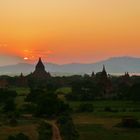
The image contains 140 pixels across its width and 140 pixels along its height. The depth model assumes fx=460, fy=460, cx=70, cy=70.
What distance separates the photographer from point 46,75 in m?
160

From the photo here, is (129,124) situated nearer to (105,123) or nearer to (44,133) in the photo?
(105,123)

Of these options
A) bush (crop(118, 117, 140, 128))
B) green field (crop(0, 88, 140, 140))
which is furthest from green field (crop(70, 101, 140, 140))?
bush (crop(118, 117, 140, 128))

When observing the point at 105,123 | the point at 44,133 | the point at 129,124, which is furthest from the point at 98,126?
the point at 44,133

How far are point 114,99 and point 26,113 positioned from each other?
2602 centimetres

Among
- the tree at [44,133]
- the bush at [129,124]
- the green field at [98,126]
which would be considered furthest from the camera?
the bush at [129,124]

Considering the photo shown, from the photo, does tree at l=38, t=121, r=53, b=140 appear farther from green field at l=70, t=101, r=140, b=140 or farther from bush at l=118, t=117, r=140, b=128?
bush at l=118, t=117, r=140, b=128

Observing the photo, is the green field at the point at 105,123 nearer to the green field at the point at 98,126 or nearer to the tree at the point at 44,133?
the green field at the point at 98,126

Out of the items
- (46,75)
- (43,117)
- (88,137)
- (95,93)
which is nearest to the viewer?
(88,137)

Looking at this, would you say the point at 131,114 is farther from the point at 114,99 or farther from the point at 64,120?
the point at 114,99

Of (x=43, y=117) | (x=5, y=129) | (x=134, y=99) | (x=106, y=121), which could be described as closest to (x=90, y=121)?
(x=106, y=121)

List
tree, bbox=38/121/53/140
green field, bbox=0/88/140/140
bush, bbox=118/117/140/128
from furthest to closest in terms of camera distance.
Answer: bush, bbox=118/117/140/128
green field, bbox=0/88/140/140
tree, bbox=38/121/53/140

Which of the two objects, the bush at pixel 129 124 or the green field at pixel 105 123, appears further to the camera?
the bush at pixel 129 124

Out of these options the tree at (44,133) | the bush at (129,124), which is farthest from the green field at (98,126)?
the tree at (44,133)

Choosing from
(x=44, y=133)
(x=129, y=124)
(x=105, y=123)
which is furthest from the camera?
(x=105, y=123)
